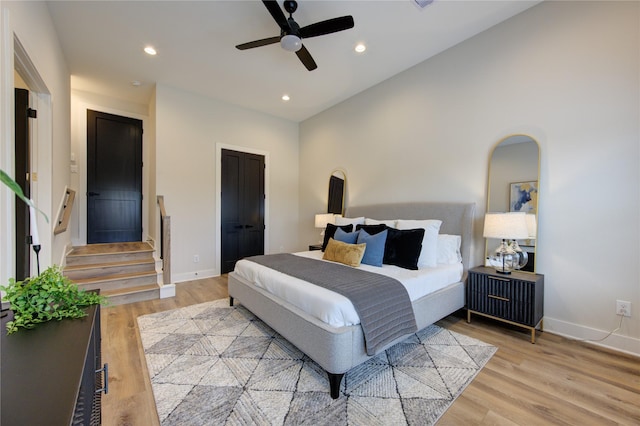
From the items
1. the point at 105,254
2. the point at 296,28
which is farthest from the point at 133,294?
the point at 296,28

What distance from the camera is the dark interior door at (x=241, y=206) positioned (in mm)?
4801

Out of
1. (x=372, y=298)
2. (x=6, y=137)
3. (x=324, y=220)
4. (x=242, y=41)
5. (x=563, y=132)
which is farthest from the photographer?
(x=324, y=220)

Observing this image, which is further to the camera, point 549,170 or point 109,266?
point 109,266

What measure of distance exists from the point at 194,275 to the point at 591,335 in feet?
16.1

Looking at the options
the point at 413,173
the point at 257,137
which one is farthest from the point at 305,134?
the point at 413,173

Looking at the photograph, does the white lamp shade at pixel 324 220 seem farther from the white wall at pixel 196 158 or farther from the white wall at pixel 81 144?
the white wall at pixel 81 144

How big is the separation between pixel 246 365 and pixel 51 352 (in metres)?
1.43

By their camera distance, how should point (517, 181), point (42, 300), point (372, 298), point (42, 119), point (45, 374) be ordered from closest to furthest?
point (45, 374) → point (42, 300) → point (372, 298) → point (42, 119) → point (517, 181)

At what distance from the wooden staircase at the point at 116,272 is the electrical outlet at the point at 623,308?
15.7 ft

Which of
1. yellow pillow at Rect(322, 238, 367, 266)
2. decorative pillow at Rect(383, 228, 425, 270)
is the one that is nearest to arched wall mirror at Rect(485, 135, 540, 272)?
decorative pillow at Rect(383, 228, 425, 270)

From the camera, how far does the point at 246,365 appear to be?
2021mm

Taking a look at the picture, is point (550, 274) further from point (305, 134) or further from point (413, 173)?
point (305, 134)

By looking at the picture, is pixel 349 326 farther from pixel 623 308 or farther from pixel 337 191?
pixel 337 191

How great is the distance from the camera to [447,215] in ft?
10.6
